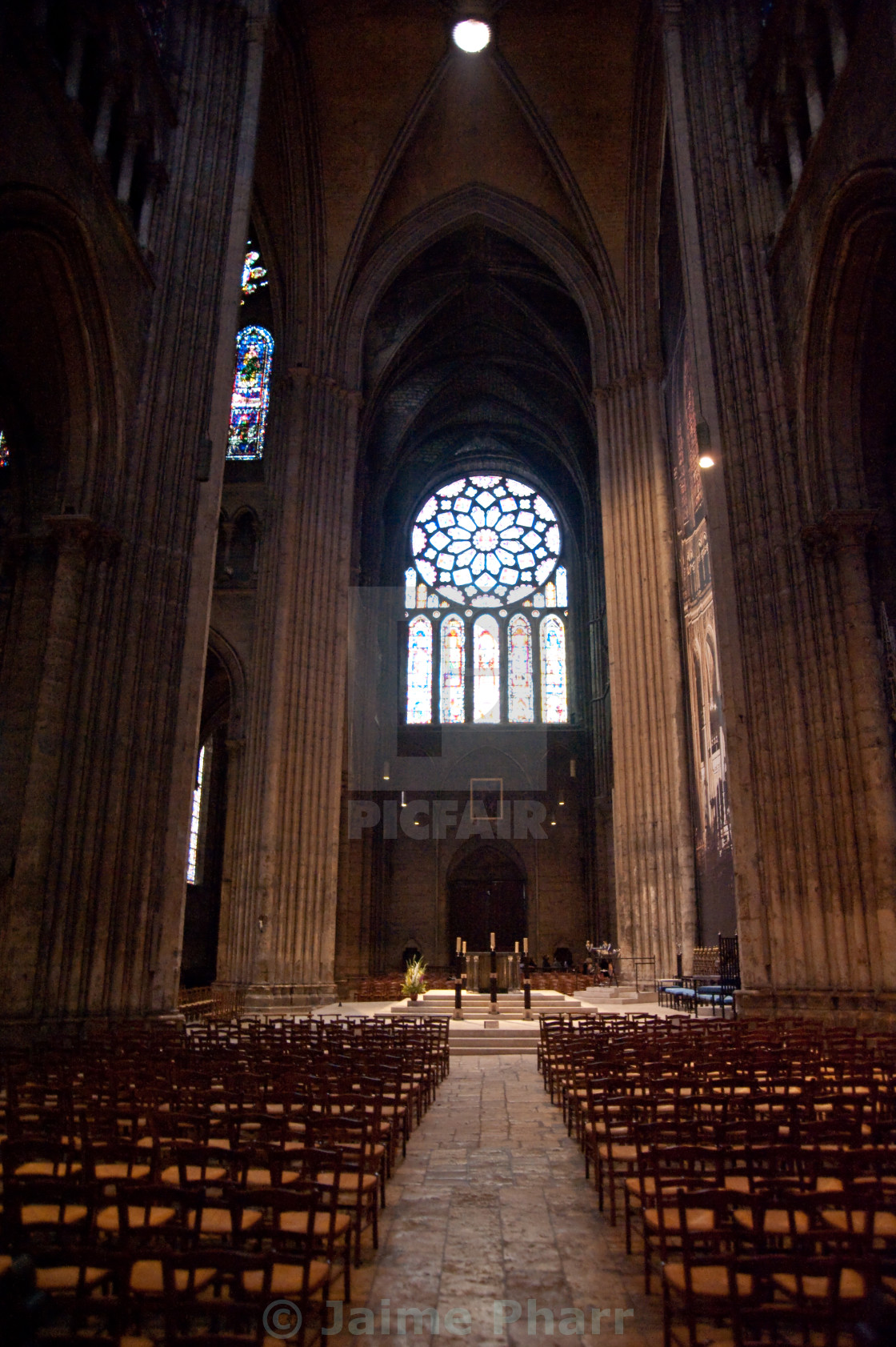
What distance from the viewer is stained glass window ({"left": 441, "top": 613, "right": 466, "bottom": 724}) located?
3416 cm

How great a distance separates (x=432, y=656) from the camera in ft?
114

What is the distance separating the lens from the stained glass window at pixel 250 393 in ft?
79.5

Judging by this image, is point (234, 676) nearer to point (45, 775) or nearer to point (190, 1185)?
point (45, 775)

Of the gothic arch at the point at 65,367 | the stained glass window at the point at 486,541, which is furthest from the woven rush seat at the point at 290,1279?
the stained glass window at the point at 486,541

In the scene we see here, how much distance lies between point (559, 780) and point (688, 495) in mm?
15615

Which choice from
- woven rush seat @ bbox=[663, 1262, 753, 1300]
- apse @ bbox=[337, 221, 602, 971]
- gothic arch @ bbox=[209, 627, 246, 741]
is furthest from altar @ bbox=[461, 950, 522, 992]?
woven rush seat @ bbox=[663, 1262, 753, 1300]

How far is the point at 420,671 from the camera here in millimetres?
34656

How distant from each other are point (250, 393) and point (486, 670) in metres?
14.0

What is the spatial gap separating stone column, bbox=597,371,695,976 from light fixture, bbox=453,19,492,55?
872 cm

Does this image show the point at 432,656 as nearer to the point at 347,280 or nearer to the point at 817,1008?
the point at 347,280

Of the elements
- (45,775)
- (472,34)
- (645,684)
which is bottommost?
(45,775)

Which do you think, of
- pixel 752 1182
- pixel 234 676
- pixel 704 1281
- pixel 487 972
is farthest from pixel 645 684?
pixel 704 1281

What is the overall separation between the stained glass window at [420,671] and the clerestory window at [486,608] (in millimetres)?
30

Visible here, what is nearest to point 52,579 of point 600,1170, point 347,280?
point 600,1170
